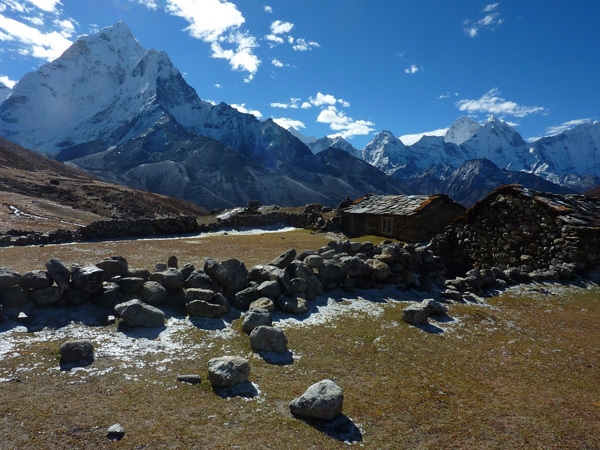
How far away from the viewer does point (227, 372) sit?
5.75m

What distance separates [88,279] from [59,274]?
1.88 feet

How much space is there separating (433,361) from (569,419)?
2225mm

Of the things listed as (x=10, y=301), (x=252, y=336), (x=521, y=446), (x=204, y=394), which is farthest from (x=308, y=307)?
(x=10, y=301)

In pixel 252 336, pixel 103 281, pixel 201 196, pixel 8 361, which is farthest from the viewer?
pixel 201 196

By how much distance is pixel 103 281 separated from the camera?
8859 mm

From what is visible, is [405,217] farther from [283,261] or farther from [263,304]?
[263,304]

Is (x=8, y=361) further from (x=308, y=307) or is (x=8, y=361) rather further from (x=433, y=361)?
(x=433, y=361)

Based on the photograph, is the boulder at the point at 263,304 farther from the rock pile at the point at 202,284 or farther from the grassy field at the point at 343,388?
the grassy field at the point at 343,388

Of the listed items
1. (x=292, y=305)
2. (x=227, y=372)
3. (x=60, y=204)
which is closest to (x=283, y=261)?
(x=292, y=305)

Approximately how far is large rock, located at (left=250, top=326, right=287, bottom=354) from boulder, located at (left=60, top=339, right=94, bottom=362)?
9.10ft

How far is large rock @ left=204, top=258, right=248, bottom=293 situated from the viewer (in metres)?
9.73

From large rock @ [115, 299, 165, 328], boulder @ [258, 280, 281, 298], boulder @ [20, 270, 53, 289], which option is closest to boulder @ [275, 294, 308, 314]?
boulder @ [258, 280, 281, 298]

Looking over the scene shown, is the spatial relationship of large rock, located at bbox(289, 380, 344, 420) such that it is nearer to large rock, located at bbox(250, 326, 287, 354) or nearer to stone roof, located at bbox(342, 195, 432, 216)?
large rock, located at bbox(250, 326, 287, 354)

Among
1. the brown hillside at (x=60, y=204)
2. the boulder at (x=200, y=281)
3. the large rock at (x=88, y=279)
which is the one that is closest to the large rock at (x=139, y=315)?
the large rock at (x=88, y=279)
